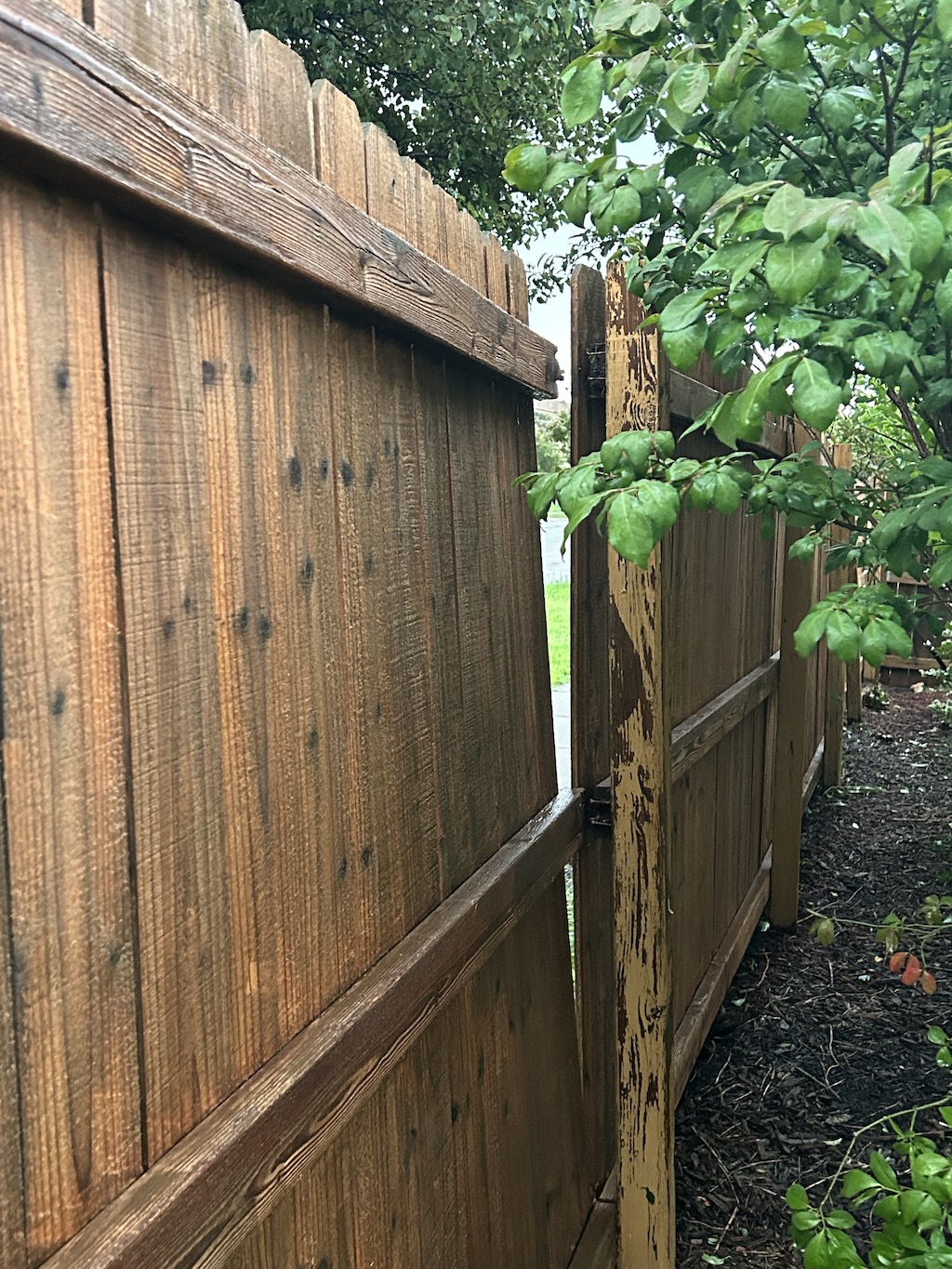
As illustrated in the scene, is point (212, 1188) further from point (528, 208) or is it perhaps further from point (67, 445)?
point (528, 208)

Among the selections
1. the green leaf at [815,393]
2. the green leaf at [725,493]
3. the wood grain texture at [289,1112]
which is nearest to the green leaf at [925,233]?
the green leaf at [815,393]

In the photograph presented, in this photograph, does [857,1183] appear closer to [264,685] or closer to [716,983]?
[264,685]

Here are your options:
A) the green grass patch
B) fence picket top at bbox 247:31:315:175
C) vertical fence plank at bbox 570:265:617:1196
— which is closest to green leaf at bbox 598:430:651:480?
fence picket top at bbox 247:31:315:175

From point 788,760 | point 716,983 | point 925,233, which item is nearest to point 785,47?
point 925,233

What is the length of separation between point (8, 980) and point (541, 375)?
156 centimetres

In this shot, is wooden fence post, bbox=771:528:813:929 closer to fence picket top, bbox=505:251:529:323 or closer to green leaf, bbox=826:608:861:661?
fence picket top, bbox=505:251:529:323

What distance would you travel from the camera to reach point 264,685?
3.59 feet

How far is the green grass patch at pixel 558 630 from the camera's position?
22.4 feet

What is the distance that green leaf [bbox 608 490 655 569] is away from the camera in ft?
3.84

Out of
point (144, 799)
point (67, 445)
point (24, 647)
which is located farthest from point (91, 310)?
point (144, 799)

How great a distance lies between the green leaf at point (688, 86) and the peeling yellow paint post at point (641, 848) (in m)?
0.85

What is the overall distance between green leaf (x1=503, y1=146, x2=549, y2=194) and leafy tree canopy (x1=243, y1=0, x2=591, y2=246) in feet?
10.1

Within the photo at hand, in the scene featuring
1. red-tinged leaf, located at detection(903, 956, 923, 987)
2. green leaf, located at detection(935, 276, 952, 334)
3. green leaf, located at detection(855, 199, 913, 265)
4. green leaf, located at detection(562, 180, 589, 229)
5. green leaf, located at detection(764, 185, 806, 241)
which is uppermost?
green leaf, located at detection(562, 180, 589, 229)

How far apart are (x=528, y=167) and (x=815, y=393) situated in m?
0.59
